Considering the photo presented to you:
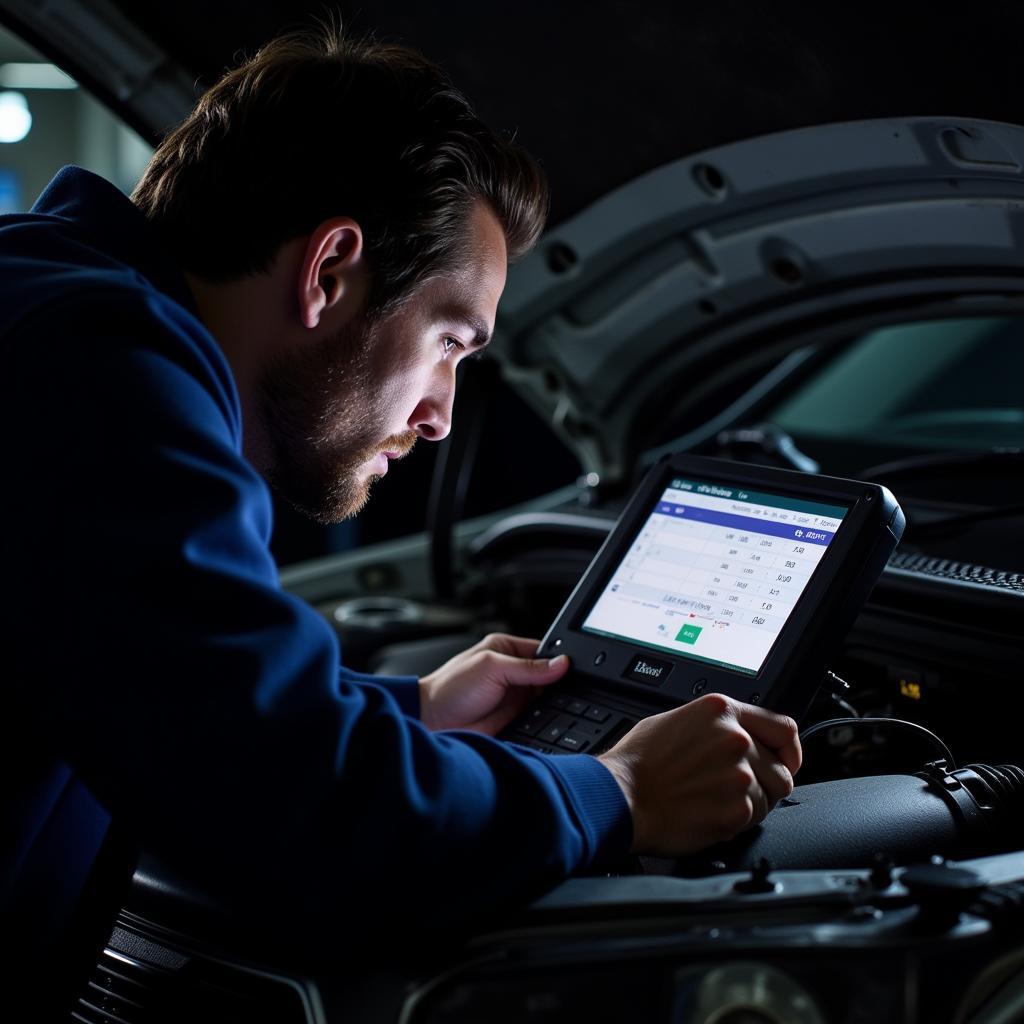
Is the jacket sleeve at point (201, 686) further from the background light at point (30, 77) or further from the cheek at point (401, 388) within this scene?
the background light at point (30, 77)

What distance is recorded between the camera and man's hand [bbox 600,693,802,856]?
0.93 m

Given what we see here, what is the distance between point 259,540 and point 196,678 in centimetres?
11

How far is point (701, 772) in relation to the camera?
94 centimetres

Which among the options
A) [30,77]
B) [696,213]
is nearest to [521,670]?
[696,213]

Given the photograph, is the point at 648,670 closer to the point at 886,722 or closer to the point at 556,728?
the point at 556,728

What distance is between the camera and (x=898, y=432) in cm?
219

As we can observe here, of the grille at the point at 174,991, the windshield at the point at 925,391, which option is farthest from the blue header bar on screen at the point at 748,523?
the windshield at the point at 925,391

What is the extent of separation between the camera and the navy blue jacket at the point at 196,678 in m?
0.74

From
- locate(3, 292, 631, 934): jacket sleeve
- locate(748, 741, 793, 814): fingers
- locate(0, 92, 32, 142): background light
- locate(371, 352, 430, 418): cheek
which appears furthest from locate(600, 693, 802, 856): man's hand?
locate(0, 92, 32, 142): background light

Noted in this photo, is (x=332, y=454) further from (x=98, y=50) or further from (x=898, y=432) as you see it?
(x=898, y=432)

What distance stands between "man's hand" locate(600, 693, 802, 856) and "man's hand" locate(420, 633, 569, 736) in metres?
0.29

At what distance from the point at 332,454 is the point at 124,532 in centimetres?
44

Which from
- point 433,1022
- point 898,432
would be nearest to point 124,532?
point 433,1022

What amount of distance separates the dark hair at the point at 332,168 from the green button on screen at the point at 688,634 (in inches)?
16.7
